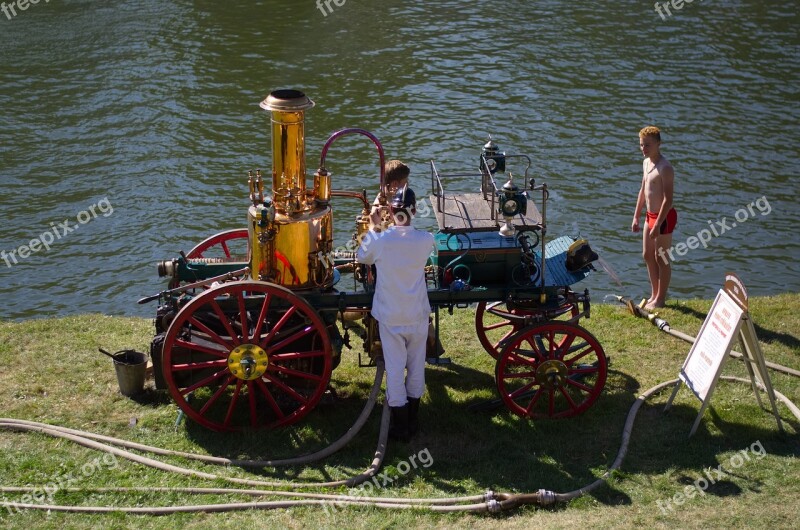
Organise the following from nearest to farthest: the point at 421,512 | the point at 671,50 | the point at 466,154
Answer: the point at 421,512 → the point at 466,154 → the point at 671,50

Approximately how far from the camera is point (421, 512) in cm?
640

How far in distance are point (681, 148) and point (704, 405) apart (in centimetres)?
900

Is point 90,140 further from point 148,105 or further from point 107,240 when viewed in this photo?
point 107,240

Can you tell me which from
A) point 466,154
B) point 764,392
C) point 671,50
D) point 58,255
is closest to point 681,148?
point 466,154

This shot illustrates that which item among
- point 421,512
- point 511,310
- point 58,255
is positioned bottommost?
point 58,255

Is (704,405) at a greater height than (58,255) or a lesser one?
greater

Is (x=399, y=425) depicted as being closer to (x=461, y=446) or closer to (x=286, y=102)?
(x=461, y=446)

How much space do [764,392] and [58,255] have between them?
9151 mm

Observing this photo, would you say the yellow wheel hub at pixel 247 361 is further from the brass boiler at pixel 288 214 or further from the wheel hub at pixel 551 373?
the wheel hub at pixel 551 373

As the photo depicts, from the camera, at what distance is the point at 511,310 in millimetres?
8117

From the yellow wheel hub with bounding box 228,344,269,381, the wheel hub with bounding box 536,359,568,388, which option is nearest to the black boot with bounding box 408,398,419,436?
the wheel hub with bounding box 536,359,568,388

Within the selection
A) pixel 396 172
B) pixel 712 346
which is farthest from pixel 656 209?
pixel 396 172

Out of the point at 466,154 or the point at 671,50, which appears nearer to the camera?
the point at 466,154

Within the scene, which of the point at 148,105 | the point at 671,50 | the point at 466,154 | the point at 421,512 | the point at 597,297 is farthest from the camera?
the point at 671,50
